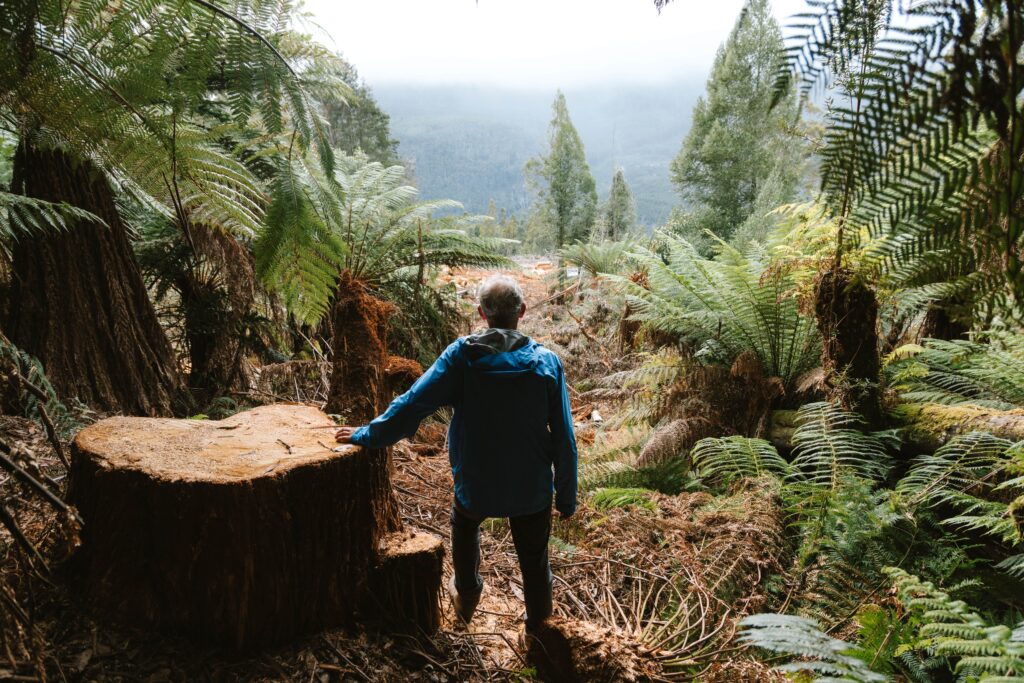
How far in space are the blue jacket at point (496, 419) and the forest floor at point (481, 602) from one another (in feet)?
1.65

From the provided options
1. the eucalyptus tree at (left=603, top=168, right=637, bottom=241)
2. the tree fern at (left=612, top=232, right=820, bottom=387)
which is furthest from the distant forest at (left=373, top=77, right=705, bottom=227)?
the tree fern at (left=612, top=232, right=820, bottom=387)

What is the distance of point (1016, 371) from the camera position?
8.52ft

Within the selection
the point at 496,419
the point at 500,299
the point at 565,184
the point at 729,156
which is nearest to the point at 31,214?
the point at 500,299

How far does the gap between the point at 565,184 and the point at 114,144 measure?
1250 cm

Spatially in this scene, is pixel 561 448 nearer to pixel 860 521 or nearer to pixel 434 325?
pixel 860 521

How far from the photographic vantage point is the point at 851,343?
104 inches

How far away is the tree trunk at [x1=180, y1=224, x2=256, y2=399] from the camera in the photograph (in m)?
3.36

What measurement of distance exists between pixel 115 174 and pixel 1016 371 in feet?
14.0

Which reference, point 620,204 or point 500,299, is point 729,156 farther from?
point 500,299

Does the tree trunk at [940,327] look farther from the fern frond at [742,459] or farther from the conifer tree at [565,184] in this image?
the conifer tree at [565,184]

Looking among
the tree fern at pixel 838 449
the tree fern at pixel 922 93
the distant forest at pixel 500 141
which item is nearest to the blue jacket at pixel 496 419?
the tree fern at pixel 922 93

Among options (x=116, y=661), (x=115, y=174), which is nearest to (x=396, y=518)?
(x=116, y=661)

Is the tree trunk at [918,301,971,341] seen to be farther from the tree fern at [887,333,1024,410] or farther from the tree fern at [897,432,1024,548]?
the tree fern at [897,432,1024,548]

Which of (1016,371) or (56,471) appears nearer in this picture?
(56,471)
